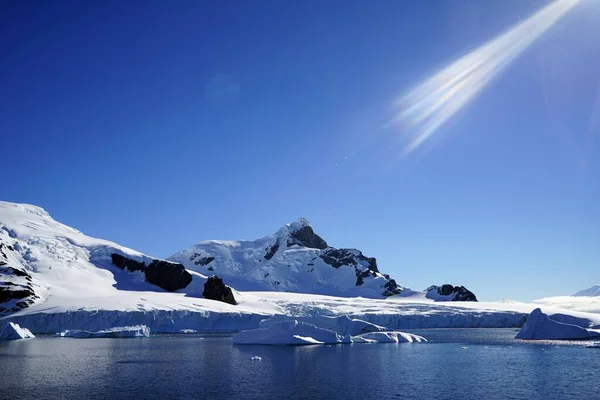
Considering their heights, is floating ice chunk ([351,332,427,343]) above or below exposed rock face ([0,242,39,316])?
below

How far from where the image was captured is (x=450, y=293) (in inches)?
6083

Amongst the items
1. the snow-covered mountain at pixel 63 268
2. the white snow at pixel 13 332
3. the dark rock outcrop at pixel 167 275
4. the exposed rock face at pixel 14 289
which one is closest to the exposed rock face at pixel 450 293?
the snow-covered mountain at pixel 63 268

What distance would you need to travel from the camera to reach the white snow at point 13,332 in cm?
6400

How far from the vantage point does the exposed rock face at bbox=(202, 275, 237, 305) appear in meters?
101

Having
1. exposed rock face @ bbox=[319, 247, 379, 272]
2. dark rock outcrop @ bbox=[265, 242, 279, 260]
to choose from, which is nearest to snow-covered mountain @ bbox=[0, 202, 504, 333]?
exposed rock face @ bbox=[319, 247, 379, 272]

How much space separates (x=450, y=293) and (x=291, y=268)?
53.2 metres

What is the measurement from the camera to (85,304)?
7362 cm

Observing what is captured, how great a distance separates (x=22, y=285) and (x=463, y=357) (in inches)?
2653

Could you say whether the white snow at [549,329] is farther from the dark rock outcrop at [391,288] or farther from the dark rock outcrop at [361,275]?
the dark rock outcrop at [361,275]

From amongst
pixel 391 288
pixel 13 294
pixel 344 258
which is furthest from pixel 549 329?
pixel 344 258

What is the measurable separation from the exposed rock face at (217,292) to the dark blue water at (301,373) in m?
51.6

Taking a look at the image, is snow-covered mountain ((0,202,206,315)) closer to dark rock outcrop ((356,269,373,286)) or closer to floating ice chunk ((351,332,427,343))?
floating ice chunk ((351,332,427,343))

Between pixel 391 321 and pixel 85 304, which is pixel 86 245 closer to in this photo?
pixel 85 304

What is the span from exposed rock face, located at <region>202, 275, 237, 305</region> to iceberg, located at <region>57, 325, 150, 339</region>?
1239 inches
